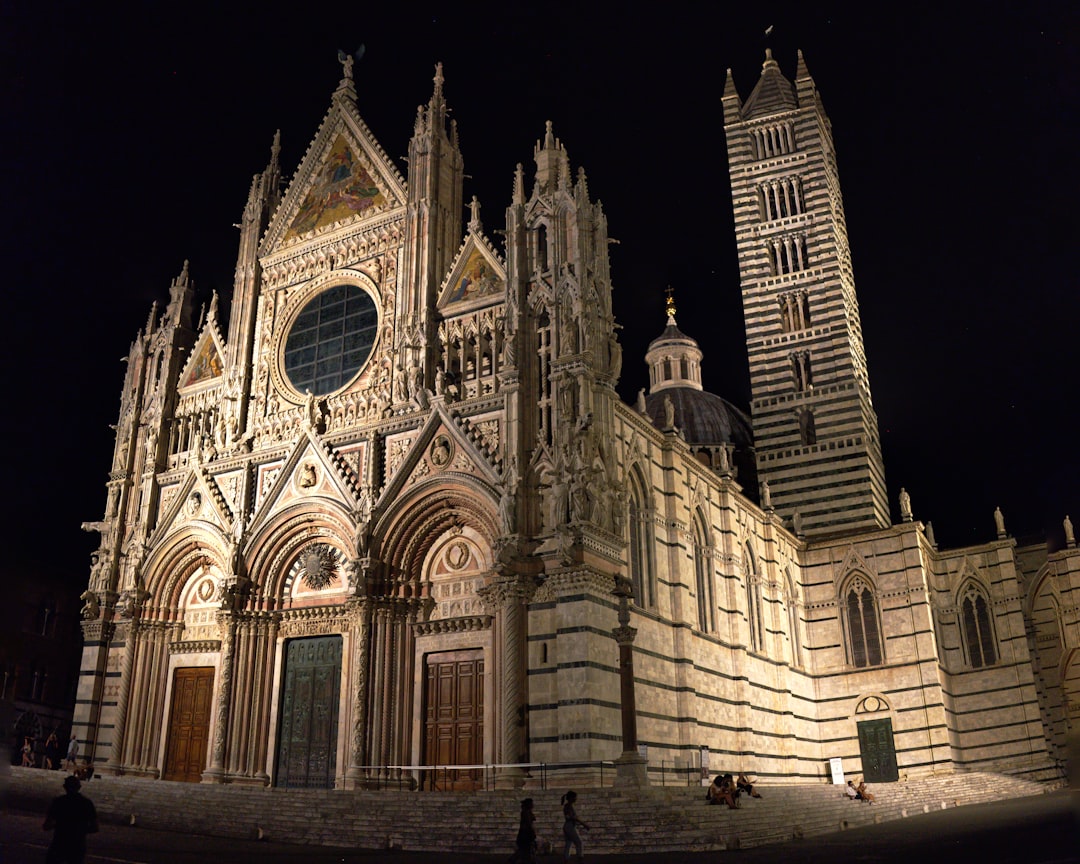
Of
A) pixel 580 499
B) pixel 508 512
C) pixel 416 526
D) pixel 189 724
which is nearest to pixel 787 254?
pixel 416 526

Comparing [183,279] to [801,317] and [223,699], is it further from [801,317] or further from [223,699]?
[801,317]

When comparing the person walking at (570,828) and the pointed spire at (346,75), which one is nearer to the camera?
the person walking at (570,828)

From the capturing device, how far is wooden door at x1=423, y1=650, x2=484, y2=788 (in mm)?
21594

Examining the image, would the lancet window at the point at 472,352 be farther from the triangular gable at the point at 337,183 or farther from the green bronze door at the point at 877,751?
the green bronze door at the point at 877,751

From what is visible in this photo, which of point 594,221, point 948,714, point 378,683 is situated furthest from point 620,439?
point 948,714

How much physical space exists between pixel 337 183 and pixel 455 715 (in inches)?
634

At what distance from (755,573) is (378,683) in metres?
14.2

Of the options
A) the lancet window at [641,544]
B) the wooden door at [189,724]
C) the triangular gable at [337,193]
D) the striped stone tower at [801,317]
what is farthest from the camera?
the striped stone tower at [801,317]

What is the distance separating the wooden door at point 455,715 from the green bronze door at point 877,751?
16800mm

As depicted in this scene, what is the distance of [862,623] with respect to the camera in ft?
113

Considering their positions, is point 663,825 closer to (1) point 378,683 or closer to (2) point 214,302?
(1) point 378,683

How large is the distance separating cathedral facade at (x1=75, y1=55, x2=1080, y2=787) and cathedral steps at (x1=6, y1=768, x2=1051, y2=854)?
7.94 ft

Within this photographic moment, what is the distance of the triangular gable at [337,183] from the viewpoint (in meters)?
28.5

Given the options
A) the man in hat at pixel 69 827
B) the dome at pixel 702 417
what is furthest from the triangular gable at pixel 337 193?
the man in hat at pixel 69 827
